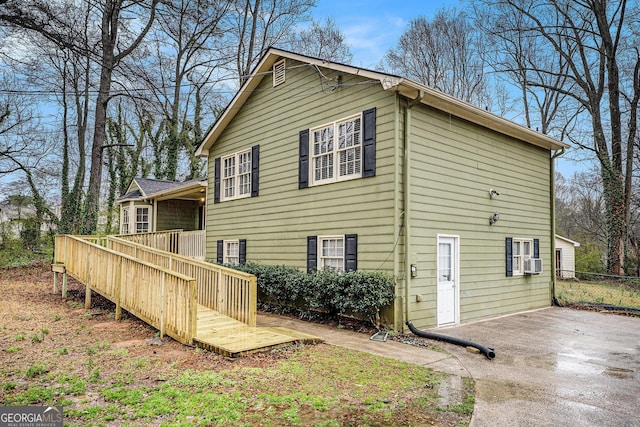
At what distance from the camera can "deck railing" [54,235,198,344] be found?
261 inches

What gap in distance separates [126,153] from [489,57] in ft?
72.1

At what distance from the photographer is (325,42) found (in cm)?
2272

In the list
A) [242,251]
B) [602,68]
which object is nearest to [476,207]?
[242,251]

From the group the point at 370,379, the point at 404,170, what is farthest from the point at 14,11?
the point at 370,379

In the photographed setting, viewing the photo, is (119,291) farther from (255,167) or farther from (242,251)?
(255,167)

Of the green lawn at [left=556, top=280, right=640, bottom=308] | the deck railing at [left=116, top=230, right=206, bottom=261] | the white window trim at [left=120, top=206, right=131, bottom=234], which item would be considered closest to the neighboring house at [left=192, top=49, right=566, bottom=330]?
the green lawn at [left=556, top=280, right=640, bottom=308]

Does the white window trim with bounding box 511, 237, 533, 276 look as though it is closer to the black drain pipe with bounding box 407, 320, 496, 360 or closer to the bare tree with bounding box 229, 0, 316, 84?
the black drain pipe with bounding box 407, 320, 496, 360

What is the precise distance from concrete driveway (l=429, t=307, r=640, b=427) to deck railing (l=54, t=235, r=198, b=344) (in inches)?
149

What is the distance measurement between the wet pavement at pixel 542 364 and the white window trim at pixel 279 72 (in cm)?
614

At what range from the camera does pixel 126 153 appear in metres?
26.7

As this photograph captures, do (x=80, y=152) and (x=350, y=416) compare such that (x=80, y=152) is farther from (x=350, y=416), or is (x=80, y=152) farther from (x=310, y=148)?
(x=350, y=416)

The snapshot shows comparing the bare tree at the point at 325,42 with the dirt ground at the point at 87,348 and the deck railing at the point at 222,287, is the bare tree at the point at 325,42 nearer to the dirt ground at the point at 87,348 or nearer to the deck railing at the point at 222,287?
the deck railing at the point at 222,287

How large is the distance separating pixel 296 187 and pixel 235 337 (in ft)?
15.3

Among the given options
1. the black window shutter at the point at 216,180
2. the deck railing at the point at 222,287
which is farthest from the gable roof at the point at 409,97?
the deck railing at the point at 222,287
